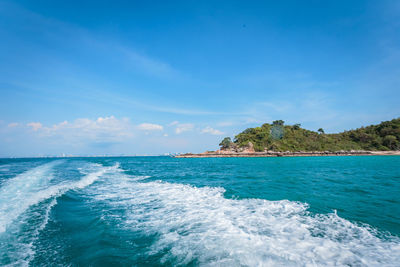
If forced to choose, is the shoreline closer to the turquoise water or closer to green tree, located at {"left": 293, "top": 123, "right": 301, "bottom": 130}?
green tree, located at {"left": 293, "top": 123, "right": 301, "bottom": 130}

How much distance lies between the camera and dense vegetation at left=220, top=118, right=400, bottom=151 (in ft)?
265

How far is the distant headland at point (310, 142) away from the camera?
78625mm

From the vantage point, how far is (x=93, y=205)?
7.81 metres

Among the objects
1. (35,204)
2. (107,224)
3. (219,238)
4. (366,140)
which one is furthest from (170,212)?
(366,140)

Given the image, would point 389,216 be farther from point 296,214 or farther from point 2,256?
point 2,256

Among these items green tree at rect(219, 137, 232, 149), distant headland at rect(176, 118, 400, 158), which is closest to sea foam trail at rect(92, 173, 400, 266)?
distant headland at rect(176, 118, 400, 158)

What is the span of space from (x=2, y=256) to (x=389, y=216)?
9960mm

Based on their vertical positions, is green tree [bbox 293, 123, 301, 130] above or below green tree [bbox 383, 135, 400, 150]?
above

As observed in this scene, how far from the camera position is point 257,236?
432 centimetres

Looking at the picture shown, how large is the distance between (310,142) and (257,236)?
340 ft

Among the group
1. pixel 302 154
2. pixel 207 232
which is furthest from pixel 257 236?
pixel 302 154

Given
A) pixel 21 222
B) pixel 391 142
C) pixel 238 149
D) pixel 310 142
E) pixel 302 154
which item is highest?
pixel 310 142

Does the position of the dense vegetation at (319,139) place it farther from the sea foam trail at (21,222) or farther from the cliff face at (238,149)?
the sea foam trail at (21,222)

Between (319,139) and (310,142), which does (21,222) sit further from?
(319,139)
